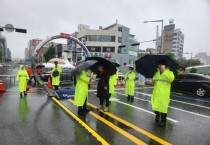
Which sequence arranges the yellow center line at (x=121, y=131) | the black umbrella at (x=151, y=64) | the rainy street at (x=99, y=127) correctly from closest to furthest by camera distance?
the yellow center line at (x=121, y=131) → the rainy street at (x=99, y=127) → the black umbrella at (x=151, y=64)

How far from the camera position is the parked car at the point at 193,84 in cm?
1272

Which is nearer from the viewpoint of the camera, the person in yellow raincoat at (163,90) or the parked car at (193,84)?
the person in yellow raincoat at (163,90)

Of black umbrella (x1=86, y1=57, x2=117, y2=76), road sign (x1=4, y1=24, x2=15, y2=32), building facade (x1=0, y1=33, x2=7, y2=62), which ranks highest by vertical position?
building facade (x1=0, y1=33, x2=7, y2=62)

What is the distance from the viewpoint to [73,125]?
5.94 meters

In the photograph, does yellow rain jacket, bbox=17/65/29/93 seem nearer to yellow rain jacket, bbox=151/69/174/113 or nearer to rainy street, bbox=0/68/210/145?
rainy street, bbox=0/68/210/145

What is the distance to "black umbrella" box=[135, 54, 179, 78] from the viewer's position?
6.42 meters

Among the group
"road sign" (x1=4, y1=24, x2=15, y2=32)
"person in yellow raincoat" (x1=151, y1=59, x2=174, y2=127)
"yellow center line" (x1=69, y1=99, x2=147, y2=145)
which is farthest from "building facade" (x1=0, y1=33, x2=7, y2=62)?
"person in yellow raincoat" (x1=151, y1=59, x2=174, y2=127)

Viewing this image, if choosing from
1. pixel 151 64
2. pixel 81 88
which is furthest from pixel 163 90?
pixel 81 88

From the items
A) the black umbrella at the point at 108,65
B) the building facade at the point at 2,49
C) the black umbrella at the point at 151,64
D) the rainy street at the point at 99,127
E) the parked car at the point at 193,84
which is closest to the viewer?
the rainy street at the point at 99,127

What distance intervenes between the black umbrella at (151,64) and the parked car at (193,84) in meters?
7.34

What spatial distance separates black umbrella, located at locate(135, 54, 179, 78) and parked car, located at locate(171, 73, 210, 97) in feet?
24.1

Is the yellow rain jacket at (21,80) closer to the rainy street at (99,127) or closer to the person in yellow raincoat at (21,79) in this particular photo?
the person in yellow raincoat at (21,79)

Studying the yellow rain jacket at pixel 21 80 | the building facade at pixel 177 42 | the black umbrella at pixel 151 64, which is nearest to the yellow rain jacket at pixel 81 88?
the black umbrella at pixel 151 64

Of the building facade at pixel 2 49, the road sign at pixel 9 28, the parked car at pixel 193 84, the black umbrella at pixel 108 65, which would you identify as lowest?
the parked car at pixel 193 84
